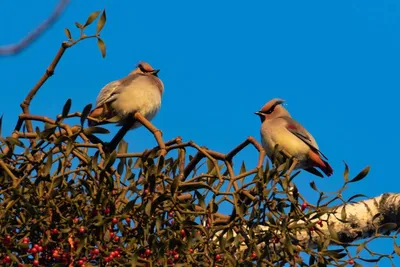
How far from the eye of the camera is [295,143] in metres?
5.06

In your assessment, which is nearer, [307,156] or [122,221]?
[122,221]

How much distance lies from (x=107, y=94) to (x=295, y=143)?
1148mm

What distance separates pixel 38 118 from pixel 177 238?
74 centimetres

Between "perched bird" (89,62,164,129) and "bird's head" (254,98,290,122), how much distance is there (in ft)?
2.11

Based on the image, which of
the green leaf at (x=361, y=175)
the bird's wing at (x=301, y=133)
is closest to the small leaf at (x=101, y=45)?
the green leaf at (x=361, y=175)

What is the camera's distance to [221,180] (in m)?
2.98

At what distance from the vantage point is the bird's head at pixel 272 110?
18.1 ft

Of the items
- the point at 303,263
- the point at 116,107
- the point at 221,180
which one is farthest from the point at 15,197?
the point at 116,107

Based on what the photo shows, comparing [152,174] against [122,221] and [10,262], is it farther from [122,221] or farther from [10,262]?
[10,262]

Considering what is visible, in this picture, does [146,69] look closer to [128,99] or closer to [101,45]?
[128,99]

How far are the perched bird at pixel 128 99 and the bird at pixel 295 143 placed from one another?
0.67 meters

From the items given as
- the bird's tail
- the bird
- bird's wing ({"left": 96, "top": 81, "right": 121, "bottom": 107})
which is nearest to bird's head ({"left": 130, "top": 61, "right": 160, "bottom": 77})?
bird's wing ({"left": 96, "top": 81, "right": 121, "bottom": 107})

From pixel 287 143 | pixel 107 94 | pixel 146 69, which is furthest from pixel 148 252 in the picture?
pixel 146 69

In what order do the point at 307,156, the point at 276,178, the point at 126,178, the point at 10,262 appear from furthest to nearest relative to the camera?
the point at 307,156
the point at 126,178
the point at 276,178
the point at 10,262
